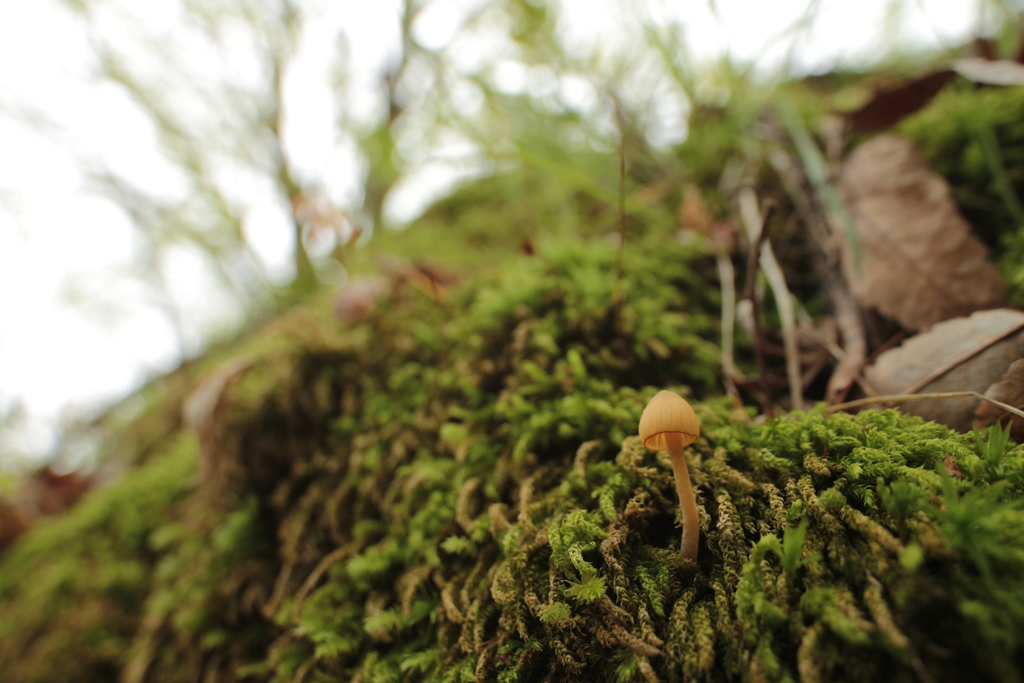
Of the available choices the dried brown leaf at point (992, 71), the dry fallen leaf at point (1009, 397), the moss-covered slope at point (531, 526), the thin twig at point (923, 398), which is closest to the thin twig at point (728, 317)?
the moss-covered slope at point (531, 526)

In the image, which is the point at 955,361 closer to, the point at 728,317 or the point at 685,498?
the point at 728,317

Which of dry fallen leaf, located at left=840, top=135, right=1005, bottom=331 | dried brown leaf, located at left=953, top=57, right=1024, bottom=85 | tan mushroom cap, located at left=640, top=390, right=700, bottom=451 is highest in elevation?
dried brown leaf, located at left=953, top=57, right=1024, bottom=85

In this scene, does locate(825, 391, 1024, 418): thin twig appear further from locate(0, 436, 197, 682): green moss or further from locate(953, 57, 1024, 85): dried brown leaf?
locate(0, 436, 197, 682): green moss

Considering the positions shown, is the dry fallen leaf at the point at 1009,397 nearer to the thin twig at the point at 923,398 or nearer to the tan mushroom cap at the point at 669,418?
→ the thin twig at the point at 923,398

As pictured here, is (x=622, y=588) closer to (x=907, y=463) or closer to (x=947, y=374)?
(x=907, y=463)

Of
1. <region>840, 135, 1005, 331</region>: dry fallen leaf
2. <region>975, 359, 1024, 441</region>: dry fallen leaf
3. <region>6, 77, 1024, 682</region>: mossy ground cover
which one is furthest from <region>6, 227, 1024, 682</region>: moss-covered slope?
<region>840, 135, 1005, 331</region>: dry fallen leaf

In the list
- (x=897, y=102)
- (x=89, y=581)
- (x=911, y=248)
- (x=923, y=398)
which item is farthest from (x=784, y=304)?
(x=89, y=581)
